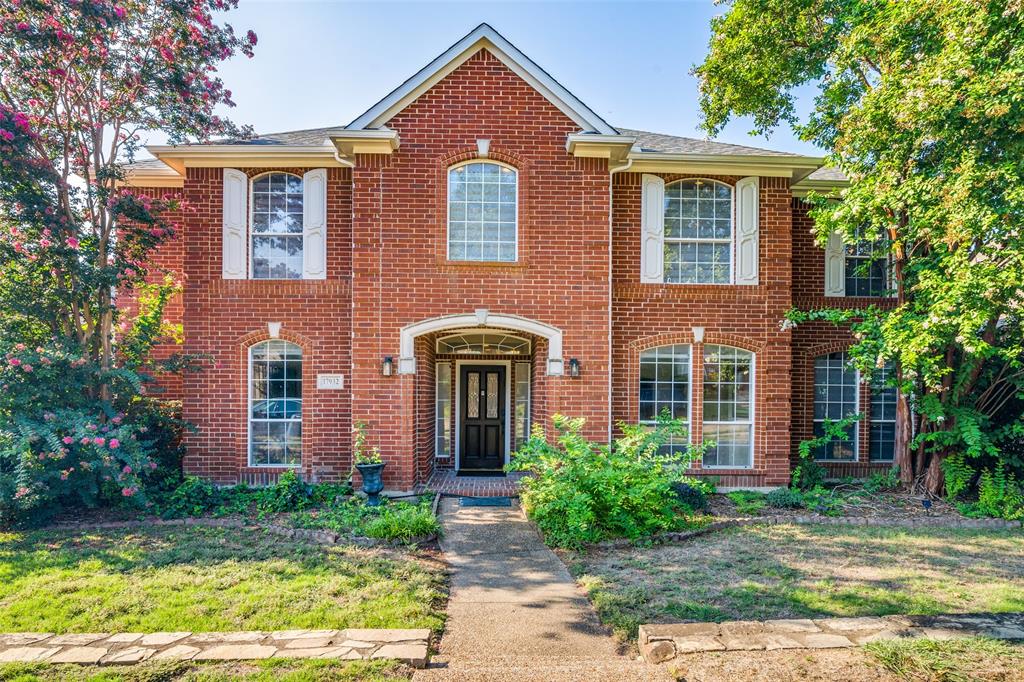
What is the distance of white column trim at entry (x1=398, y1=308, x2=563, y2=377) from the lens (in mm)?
8445

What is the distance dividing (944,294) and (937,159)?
→ 6.25 feet

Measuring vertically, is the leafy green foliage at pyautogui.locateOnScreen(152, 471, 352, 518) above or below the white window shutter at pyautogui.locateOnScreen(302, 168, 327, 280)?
below

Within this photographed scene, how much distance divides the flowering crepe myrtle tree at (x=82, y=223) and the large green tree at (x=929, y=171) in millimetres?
9383

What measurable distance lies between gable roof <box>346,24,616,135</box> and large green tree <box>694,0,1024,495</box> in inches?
137

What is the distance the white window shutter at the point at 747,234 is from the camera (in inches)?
360

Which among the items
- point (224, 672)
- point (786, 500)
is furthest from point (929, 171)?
point (224, 672)

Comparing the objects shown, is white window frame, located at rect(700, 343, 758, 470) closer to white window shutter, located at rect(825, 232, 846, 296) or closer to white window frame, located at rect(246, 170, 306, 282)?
white window shutter, located at rect(825, 232, 846, 296)

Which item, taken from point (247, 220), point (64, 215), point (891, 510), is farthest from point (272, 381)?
point (891, 510)

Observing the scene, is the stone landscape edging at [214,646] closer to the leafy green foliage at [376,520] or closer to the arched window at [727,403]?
the leafy green foliage at [376,520]

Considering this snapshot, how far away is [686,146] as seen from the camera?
10.1 meters

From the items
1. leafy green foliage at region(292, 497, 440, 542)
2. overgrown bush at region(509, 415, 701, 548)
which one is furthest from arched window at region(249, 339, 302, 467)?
overgrown bush at region(509, 415, 701, 548)

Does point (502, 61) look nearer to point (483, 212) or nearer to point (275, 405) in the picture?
point (483, 212)

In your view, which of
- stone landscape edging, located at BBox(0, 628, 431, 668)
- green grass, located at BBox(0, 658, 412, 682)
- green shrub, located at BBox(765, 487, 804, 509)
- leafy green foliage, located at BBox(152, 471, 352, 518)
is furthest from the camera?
green shrub, located at BBox(765, 487, 804, 509)

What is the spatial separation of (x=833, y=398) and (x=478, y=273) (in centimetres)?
720
